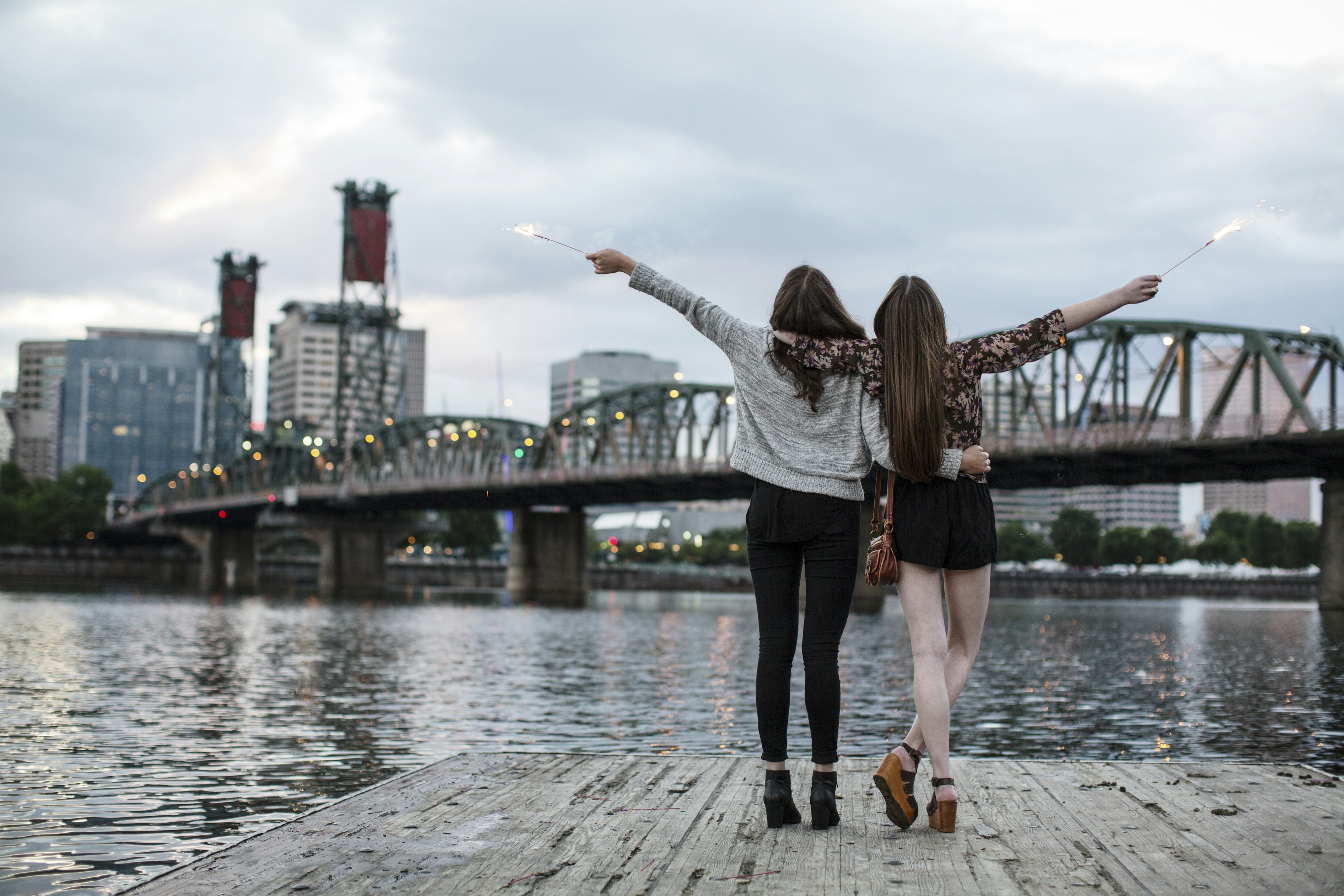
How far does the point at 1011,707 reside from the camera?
19625mm

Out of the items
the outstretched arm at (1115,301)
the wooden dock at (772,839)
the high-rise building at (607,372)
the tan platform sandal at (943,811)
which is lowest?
the wooden dock at (772,839)

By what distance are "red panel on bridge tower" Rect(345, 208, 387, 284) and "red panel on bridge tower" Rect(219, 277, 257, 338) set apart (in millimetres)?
55101

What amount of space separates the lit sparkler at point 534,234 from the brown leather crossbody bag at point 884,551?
6.26 feet

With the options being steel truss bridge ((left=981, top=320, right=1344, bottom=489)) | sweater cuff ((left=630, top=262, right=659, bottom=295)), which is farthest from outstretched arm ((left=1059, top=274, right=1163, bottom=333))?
steel truss bridge ((left=981, top=320, right=1344, bottom=489))

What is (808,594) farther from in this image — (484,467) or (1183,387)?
(484,467)

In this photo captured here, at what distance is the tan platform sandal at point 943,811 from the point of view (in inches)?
221

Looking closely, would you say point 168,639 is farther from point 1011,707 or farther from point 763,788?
point 763,788

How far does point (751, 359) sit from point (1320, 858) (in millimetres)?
3210

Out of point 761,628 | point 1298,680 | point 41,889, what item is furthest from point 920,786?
point 1298,680

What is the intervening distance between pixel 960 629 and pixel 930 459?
94cm

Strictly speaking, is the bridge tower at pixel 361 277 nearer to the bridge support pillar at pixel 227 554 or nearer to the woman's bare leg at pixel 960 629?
the bridge support pillar at pixel 227 554

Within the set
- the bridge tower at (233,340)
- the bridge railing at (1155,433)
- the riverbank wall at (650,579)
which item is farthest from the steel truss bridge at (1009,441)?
the bridge tower at (233,340)

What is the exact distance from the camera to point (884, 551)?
5867 mm

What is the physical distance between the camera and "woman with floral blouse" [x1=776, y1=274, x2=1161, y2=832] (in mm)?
5727
